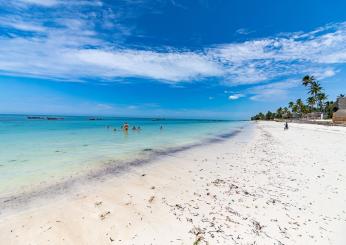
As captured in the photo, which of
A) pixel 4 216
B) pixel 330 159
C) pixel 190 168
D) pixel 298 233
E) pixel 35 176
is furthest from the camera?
pixel 330 159

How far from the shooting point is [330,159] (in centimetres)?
1042

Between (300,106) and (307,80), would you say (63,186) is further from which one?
(300,106)

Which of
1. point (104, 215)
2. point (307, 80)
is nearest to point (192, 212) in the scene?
point (104, 215)

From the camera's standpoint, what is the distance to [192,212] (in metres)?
4.85

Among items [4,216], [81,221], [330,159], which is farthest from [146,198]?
[330,159]

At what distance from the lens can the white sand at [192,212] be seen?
3846 mm

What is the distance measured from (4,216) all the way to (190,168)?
6.55 m

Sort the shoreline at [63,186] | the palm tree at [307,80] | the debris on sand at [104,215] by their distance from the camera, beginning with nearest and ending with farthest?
the debris on sand at [104,215]
the shoreline at [63,186]
the palm tree at [307,80]

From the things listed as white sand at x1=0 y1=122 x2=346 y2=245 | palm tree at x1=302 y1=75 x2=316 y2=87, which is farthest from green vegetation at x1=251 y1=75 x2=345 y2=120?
white sand at x1=0 y1=122 x2=346 y2=245

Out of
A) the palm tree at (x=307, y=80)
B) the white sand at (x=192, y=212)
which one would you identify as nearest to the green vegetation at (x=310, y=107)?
the palm tree at (x=307, y=80)

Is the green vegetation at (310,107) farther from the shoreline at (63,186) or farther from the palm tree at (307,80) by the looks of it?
the shoreline at (63,186)

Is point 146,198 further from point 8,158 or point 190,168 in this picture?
point 8,158

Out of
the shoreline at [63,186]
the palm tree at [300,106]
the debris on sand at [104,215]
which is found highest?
the palm tree at [300,106]

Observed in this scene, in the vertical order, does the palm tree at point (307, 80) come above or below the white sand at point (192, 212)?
above
